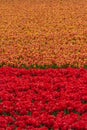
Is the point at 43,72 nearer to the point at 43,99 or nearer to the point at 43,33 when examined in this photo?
the point at 43,99

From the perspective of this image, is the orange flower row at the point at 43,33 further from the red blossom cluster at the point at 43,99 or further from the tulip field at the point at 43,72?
the red blossom cluster at the point at 43,99

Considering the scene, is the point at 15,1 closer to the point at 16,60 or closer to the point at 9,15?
the point at 9,15

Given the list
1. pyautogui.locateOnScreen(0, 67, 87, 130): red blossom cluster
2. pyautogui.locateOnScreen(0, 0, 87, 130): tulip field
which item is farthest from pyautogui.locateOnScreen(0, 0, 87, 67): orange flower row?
pyautogui.locateOnScreen(0, 67, 87, 130): red blossom cluster

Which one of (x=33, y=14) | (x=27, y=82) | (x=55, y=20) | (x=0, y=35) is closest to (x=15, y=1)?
(x=33, y=14)

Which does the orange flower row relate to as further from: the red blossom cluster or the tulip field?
the red blossom cluster

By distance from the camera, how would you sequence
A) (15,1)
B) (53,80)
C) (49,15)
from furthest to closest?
(15,1), (49,15), (53,80)

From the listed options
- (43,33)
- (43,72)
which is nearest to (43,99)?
(43,72)

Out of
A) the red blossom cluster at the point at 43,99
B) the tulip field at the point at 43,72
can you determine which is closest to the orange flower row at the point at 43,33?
the tulip field at the point at 43,72
